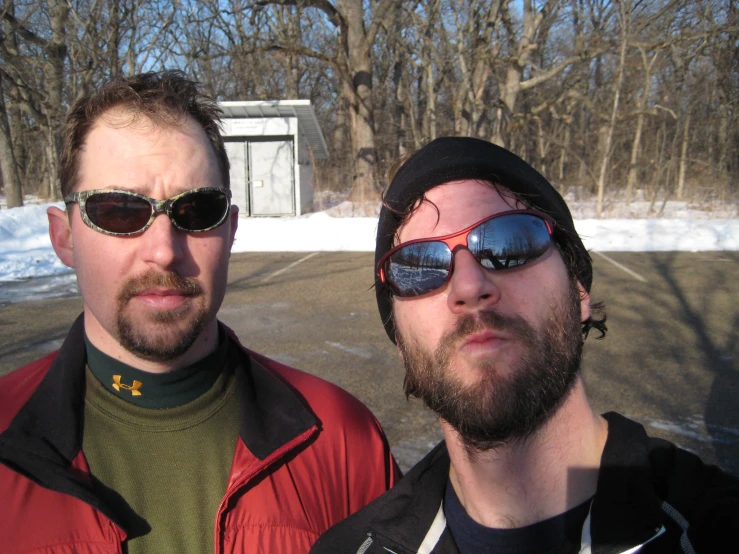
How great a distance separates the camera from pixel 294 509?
5.65ft

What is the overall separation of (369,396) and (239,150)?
59.1 feet

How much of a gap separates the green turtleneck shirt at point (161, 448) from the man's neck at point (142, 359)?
0.8 inches

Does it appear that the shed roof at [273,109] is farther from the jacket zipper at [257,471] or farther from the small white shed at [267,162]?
the jacket zipper at [257,471]

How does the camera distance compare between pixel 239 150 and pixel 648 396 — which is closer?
pixel 648 396

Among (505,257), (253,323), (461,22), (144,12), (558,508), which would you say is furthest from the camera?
(144,12)

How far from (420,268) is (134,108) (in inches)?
39.1

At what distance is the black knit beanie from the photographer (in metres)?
1.72

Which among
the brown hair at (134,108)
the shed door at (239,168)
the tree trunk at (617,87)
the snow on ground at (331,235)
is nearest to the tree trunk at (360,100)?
the snow on ground at (331,235)

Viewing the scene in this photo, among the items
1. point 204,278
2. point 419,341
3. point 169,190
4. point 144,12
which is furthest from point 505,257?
point 144,12

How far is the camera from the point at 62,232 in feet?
6.39

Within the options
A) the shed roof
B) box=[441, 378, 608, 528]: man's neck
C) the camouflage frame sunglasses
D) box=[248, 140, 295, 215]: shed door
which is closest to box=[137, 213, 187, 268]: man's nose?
the camouflage frame sunglasses

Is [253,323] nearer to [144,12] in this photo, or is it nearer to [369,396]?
[369,396]

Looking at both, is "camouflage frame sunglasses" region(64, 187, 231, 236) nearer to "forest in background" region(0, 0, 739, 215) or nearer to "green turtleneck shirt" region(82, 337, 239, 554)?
"green turtleneck shirt" region(82, 337, 239, 554)

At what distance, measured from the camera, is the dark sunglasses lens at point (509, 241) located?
5.39 feet
